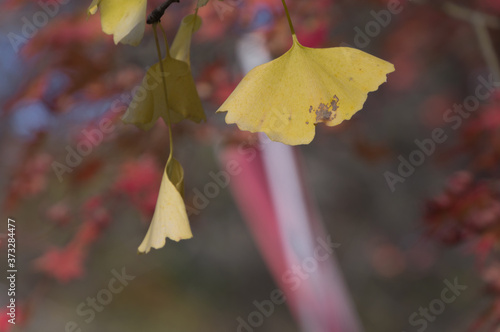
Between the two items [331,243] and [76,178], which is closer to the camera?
[76,178]

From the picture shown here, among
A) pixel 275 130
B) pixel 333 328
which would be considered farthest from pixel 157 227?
pixel 333 328

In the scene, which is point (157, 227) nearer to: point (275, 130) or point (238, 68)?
point (275, 130)

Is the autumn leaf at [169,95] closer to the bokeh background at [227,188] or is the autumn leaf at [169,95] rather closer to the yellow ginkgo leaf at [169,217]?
the yellow ginkgo leaf at [169,217]

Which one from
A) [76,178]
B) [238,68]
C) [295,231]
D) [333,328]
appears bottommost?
[333,328]

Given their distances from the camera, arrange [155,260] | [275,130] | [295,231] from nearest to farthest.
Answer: [275,130]
[295,231]
[155,260]

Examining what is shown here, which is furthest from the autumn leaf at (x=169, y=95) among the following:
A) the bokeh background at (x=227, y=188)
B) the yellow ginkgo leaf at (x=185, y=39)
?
the bokeh background at (x=227, y=188)

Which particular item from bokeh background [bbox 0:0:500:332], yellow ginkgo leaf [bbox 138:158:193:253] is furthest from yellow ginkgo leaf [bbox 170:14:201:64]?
bokeh background [bbox 0:0:500:332]

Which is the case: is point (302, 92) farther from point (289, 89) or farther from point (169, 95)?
point (169, 95)

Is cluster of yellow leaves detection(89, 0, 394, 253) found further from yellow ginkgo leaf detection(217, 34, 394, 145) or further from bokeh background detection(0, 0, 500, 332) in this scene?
bokeh background detection(0, 0, 500, 332)
